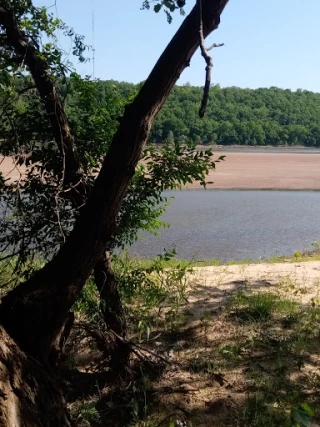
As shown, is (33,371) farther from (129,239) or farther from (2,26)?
(2,26)

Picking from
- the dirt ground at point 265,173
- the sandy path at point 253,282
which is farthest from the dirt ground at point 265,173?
the sandy path at point 253,282

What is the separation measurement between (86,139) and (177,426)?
2085mm

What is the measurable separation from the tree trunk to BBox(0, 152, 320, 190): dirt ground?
13937mm

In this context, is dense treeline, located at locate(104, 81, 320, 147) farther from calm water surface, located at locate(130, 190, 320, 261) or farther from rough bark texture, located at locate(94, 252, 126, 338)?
rough bark texture, located at locate(94, 252, 126, 338)

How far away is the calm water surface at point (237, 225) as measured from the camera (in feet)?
33.4

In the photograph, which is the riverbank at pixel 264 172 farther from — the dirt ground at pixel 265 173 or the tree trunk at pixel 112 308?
the tree trunk at pixel 112 308

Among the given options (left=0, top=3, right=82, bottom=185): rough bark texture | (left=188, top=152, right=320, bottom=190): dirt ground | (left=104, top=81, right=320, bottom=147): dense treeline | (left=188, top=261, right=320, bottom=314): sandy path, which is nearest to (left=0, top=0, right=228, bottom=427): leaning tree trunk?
(left=0, top=3, right=82, bottom=185): rough bark texture

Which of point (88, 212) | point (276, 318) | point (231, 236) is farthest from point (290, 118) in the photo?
point (88, 212)

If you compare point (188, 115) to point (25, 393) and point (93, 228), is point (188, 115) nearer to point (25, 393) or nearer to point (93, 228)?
point (93, 228)

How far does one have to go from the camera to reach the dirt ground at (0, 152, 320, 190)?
63.5ft

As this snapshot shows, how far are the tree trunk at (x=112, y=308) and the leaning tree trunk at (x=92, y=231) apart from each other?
806 millimetres

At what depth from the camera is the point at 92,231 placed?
2816 millimetres

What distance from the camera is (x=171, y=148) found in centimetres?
396

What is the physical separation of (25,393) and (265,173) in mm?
20420
